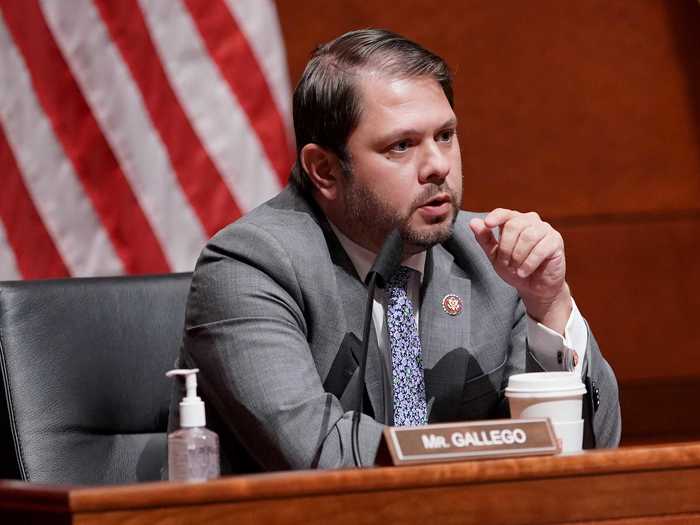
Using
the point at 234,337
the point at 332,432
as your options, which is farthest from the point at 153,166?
the point at 332,432

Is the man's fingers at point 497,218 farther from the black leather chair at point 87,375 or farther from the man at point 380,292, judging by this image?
the black leather chair at point 87,375

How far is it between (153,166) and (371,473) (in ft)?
6.16

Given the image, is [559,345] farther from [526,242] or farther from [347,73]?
[347,73]

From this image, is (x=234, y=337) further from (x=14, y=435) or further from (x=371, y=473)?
(x=371, y=473)

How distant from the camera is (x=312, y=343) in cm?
204

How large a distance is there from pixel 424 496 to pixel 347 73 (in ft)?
3.55

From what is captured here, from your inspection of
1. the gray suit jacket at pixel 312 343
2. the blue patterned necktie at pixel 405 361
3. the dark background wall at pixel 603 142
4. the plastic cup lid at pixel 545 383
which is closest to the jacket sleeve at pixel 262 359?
the gray suit jacket at pixel 312 343

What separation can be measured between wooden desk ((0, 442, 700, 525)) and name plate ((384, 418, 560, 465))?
0.07 feet

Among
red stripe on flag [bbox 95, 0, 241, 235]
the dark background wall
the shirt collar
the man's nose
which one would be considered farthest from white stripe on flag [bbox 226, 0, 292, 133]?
the man's nose

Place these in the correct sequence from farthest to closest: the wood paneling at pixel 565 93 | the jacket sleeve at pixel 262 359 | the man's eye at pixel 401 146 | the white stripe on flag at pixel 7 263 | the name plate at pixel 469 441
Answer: the wood paneling at pixel 565 93 < the white stripe on flag at pixel 7 263 < the man's eye at pixel 401 146 < the jacket sleeve at pixel 262 359 < the name plate at pixel 469 441

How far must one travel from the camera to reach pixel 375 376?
2.03 m

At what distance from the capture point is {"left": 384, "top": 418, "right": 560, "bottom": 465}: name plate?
4.34ft

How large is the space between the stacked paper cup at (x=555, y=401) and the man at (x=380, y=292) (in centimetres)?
31

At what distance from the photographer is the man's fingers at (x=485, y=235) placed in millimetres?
1996
